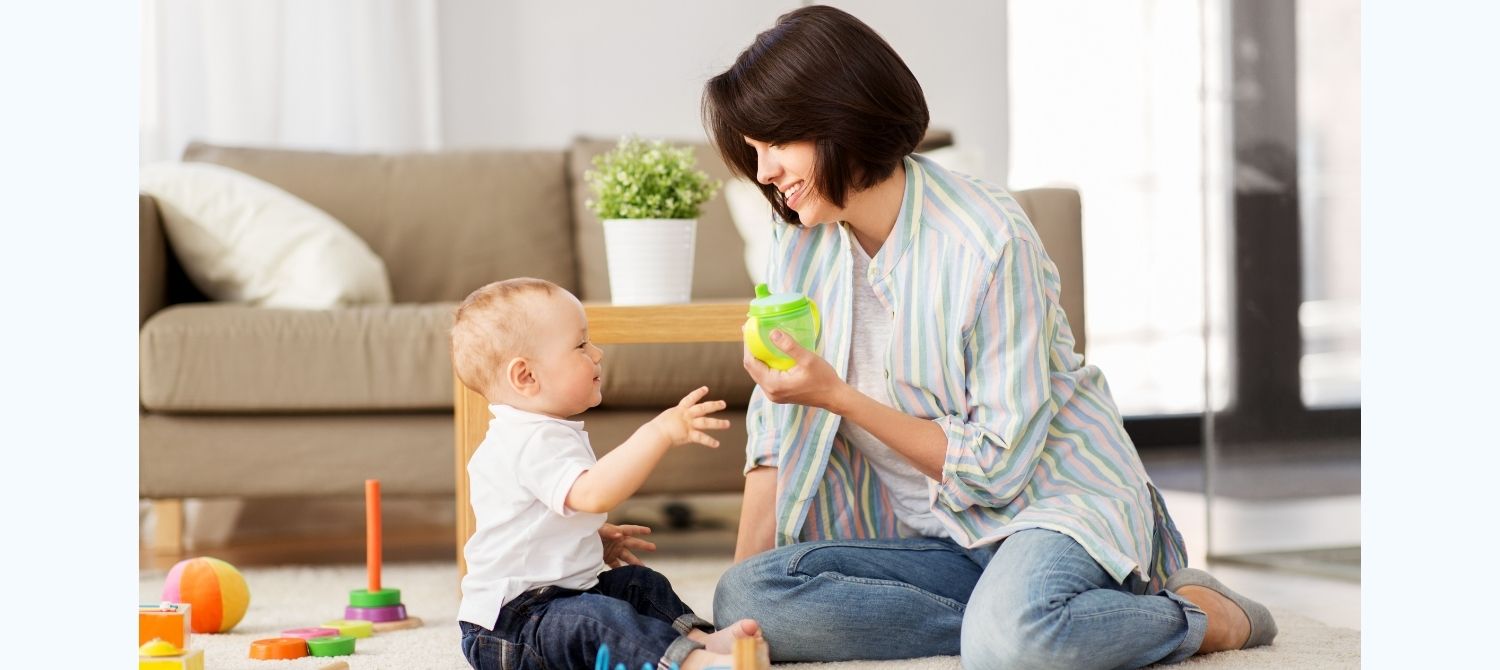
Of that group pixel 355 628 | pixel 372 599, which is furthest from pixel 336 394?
pixel 355 628

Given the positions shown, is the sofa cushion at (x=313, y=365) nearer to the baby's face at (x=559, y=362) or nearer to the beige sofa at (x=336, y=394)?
the beige sofa at (x=336, y=394)

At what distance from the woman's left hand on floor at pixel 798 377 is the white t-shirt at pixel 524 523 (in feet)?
0.65

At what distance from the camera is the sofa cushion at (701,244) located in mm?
2850

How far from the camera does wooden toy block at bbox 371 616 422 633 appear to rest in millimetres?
1768

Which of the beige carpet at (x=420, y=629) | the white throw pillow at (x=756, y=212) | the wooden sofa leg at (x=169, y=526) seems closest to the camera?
the beige carpet at (x=420, y=629)

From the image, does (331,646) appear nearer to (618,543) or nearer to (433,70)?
(618,543)

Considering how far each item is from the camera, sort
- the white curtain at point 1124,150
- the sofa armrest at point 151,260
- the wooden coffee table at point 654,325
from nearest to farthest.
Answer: the wooden coffee table at point 654,325 → the sofa armrest at point 151,260 → the white curtain at point 1124,150

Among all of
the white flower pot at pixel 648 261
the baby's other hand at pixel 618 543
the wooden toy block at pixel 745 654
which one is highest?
the white flower pot at pixel 648 261

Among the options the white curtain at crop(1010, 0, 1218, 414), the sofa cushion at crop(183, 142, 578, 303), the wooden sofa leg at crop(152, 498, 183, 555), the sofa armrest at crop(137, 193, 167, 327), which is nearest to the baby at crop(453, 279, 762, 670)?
the sofa armrest at crop(137, 193, 167, 327)

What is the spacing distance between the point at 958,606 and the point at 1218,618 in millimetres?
277

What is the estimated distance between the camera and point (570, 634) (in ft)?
4.38

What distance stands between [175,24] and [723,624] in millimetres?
2584

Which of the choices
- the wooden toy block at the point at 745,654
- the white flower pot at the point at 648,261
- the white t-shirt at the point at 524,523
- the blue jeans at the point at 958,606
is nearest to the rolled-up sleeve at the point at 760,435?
the blue jeans at the point at 958,606

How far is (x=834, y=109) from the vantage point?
1401 millimetres
